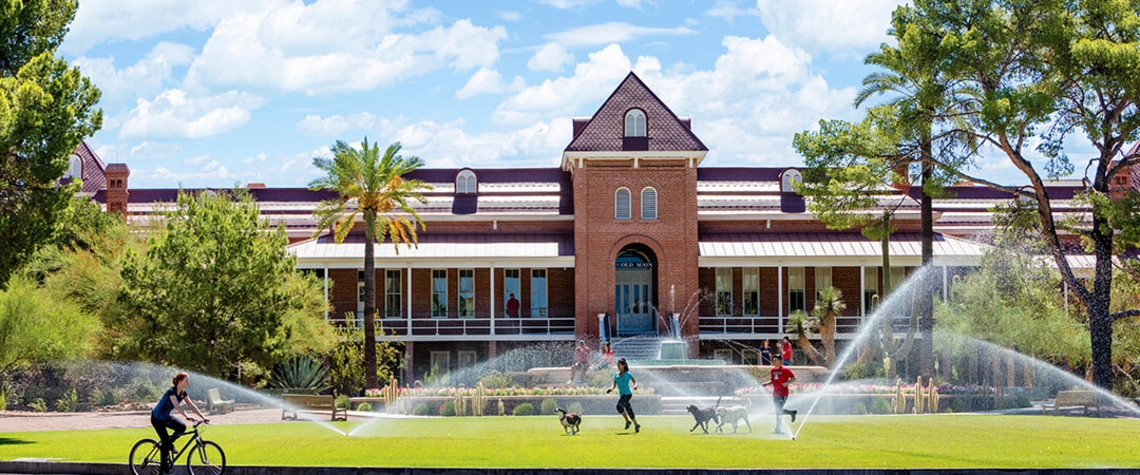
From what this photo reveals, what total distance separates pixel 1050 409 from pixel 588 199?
20024mm

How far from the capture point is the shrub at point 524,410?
30219mm

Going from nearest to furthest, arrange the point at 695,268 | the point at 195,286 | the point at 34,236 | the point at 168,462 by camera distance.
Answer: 1. the point at 168,462
2. the point at 34,236
3. the point at 195,286
4. the point at 695,268

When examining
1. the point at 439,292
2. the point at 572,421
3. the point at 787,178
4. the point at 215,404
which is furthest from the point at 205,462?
the point at 787,178

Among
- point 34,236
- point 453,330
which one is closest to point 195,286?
point 34,236

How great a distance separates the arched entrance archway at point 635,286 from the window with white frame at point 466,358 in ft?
18.6

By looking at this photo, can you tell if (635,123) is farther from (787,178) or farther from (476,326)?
(476,326)

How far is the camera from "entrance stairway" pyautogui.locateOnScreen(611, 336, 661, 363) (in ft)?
137

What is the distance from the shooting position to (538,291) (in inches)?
1875

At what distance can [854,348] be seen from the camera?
41906 mm

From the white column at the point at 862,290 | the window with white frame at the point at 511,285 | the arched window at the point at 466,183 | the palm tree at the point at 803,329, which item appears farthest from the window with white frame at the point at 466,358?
the white column at the point at 862,290

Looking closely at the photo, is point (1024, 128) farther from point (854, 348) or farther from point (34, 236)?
point (34, 236)

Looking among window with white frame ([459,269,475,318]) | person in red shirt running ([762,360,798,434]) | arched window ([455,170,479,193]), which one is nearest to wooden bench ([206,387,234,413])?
person in red shirt running ([762,360,798,434])

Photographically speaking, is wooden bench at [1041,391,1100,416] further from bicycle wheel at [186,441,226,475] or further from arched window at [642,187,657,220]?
bicycle wheel at [186,441,226,475]

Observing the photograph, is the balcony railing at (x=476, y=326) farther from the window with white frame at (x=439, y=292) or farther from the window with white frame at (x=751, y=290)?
the window with white frame at (x=751, y=290)
